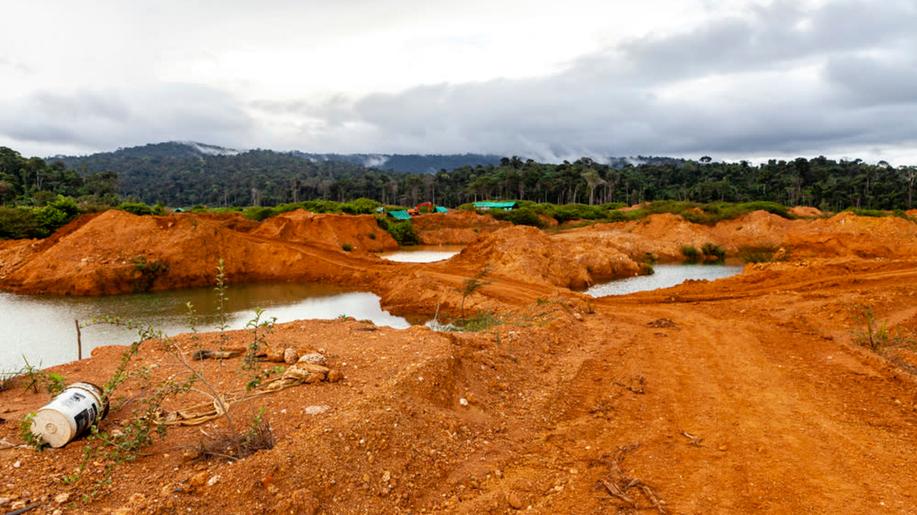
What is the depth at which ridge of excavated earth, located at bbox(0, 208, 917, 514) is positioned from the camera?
4320 millimetres

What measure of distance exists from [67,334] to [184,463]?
13.5 m

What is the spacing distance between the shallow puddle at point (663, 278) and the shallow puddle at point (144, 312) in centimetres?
995

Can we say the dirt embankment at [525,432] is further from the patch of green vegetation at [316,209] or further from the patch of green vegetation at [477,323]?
the patch of green vegetation at [316,209]

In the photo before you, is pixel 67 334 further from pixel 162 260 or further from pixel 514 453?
pixel 514 453

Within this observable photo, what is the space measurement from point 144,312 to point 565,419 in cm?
1709

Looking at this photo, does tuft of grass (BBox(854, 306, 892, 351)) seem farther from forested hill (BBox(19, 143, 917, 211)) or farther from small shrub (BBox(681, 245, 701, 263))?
forested hill (BBox(19, 143, 917, 211))

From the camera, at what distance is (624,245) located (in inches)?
1315

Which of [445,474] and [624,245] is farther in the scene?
[624,245]

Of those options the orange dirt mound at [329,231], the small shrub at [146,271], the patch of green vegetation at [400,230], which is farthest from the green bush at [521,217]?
the small shrub at [146,271]

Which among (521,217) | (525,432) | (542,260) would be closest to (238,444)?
(525,432)

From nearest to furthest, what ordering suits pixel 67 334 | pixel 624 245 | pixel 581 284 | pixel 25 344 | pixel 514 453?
pixel 514 453 < pixel 25 344 < pixel 67 334 < pixel 581 284 < pixel 624 245

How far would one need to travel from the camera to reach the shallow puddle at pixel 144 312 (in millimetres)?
13312

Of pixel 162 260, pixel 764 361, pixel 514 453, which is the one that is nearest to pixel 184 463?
pixel 514 453

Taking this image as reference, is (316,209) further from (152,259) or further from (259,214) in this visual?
(152,259)
